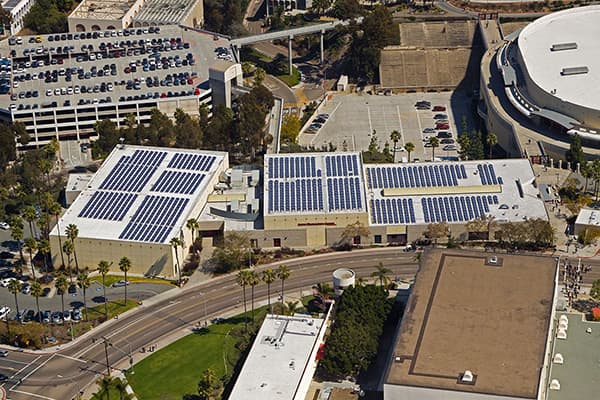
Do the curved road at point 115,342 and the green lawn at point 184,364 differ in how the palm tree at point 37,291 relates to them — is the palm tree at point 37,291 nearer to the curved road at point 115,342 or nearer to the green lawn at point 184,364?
the curved road at point 115,342

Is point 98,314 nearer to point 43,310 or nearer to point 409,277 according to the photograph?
point 43,310

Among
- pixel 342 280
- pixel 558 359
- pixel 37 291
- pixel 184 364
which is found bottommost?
pixel 184 364

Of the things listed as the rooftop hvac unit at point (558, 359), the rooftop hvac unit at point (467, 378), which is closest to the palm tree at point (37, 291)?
the rooftop hvac unit at point (467, 378)

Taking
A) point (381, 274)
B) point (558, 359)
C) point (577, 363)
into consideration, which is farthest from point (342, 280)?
point (577, 363)

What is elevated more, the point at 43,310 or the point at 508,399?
the point at 508,399

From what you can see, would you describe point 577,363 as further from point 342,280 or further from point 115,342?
point 115,342

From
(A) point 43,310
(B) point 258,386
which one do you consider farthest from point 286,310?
(A) point 43,310
